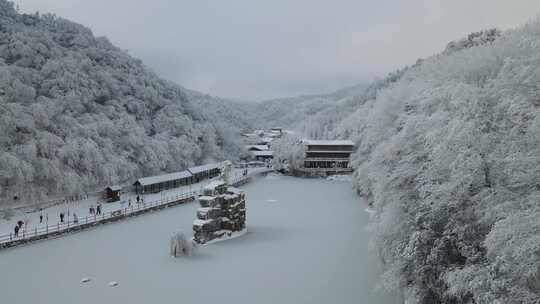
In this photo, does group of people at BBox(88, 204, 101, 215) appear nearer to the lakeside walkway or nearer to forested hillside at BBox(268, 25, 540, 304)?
the lakeside walkway

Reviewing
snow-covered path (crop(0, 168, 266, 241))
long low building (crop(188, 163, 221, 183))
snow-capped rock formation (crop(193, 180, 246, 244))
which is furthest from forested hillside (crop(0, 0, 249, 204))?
snow-capped rock formation (crop(193, 180, 246, 244))

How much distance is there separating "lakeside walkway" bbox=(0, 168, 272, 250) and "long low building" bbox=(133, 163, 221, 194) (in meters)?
1.22

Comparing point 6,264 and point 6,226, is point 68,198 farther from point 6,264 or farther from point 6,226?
point 6,264

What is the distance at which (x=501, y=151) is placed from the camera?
8.70m

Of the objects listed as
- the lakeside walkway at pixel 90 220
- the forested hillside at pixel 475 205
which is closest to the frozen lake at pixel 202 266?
the lakeside walkway at pixel 90 220

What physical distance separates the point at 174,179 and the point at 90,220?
14.1 metres

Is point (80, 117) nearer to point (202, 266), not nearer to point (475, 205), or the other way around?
point (202, 266)

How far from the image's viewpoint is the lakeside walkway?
19.6 meters

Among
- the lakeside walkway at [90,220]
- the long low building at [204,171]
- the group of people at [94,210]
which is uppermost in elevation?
the long low building at [204,171]

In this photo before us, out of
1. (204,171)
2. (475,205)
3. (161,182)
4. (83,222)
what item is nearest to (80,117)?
(161,182)

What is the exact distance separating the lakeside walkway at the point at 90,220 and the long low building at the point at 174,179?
1.22 metres

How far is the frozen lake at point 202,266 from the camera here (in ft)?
44.5

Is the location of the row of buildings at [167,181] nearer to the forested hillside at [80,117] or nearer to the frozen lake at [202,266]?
the forested hillside at [80,117]

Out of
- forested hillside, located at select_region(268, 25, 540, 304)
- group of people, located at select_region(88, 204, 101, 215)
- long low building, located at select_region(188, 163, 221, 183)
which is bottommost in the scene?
group of people, located at select_region(88, 204, 101, 215)
